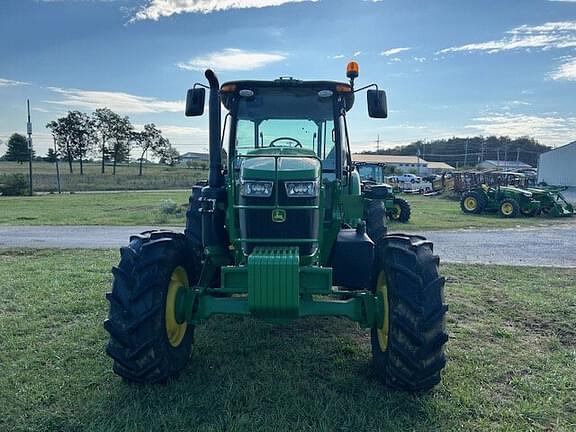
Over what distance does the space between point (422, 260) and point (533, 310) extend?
10.6ft

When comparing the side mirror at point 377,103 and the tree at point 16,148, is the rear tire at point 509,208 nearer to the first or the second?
the side mirror at point 377,103

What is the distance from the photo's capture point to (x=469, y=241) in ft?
40.1

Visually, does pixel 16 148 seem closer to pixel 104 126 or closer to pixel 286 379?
pixel 104 126

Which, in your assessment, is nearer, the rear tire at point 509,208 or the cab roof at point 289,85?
the cab roof at point 289,85

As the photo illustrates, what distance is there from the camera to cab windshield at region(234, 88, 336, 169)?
4793 mm

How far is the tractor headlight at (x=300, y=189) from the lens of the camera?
12.5 feet

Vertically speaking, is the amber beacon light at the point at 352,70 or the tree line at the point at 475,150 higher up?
the tree line at the point at 475,150

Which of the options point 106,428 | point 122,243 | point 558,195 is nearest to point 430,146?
point 558,195

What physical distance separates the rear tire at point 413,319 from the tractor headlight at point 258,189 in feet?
3.62

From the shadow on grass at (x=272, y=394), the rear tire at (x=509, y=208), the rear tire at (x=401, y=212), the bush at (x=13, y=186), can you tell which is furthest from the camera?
the bush at (x=13, y=186)

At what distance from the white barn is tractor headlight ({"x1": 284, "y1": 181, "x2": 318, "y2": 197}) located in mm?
47594

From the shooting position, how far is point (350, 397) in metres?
3.56

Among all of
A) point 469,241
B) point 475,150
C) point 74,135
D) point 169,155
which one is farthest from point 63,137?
point 475,150

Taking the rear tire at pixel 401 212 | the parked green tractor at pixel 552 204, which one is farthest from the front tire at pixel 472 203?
the rear tire at pixel 401 212
